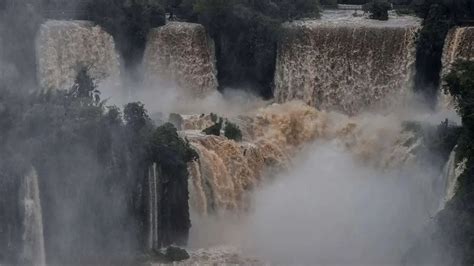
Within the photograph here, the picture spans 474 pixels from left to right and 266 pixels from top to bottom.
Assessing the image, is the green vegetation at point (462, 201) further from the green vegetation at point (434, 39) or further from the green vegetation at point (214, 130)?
the green vegetation at point (214, 130)

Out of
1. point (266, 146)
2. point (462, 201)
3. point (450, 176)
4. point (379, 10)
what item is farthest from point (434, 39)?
point (462, 201)

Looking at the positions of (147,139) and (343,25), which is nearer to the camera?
(147,139)

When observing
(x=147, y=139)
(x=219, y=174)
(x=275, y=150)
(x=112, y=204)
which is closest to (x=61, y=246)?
(x=112, y=204)

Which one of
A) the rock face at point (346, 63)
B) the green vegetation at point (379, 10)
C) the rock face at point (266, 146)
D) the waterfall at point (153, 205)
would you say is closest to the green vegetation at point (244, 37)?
the rock face at point (346, 63)

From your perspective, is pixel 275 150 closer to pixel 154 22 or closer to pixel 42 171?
pixel 154 22

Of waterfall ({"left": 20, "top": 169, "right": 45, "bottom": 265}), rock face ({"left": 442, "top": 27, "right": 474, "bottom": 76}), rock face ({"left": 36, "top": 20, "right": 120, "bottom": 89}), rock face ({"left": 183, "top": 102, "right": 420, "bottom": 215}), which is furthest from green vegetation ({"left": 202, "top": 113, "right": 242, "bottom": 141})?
waterfall ({"left": 20, "top": 169, "right": 45, "bottom": 265})

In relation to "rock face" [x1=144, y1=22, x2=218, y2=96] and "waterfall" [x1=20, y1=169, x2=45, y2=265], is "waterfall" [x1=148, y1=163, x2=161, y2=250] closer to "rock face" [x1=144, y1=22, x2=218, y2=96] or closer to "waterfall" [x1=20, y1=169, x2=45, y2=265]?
"waterfall" [x1=20, y1=169, x2=45, y2=265]

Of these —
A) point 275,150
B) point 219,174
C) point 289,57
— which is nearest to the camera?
point 219,174
